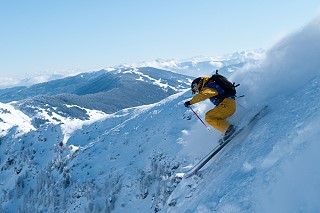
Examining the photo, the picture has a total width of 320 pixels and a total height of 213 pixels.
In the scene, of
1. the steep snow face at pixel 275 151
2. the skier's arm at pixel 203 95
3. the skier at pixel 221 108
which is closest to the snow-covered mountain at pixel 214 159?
the steep snow face at pixel 275 151

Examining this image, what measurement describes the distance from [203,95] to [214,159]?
2.56 meters

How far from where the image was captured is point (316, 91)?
11.8 metres

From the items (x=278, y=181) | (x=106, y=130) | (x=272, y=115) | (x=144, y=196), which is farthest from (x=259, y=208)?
(x=106, y=130)

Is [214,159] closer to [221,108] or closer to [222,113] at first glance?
[222,113]

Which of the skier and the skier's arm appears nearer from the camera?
the skier's arm

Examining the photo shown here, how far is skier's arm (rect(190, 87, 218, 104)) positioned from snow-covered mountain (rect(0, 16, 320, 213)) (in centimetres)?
166

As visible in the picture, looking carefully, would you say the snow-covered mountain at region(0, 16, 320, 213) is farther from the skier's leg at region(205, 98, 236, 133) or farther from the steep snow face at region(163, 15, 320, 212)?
the skier's leg at region(205, 98, 236, 133)

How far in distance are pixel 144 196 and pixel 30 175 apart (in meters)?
25.5

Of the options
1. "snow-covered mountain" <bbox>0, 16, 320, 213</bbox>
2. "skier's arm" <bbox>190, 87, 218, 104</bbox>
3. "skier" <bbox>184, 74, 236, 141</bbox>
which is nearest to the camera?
"snow-covered mountain" <bbox>0, 16, 320, 213</bbox>

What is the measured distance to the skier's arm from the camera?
13.1 m

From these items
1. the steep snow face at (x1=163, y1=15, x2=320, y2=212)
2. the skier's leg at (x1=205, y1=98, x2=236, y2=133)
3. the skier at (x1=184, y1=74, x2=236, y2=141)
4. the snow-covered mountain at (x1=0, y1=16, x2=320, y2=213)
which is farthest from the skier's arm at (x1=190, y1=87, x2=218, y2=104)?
the steep snow face at (x1=163, y1=15, x2=320, y2=212)

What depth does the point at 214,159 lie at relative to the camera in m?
13.5

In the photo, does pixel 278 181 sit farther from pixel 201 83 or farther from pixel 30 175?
pixel 30 175

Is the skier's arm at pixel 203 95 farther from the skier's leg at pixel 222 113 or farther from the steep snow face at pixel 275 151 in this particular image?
the steep snow face at pixel 275 151
